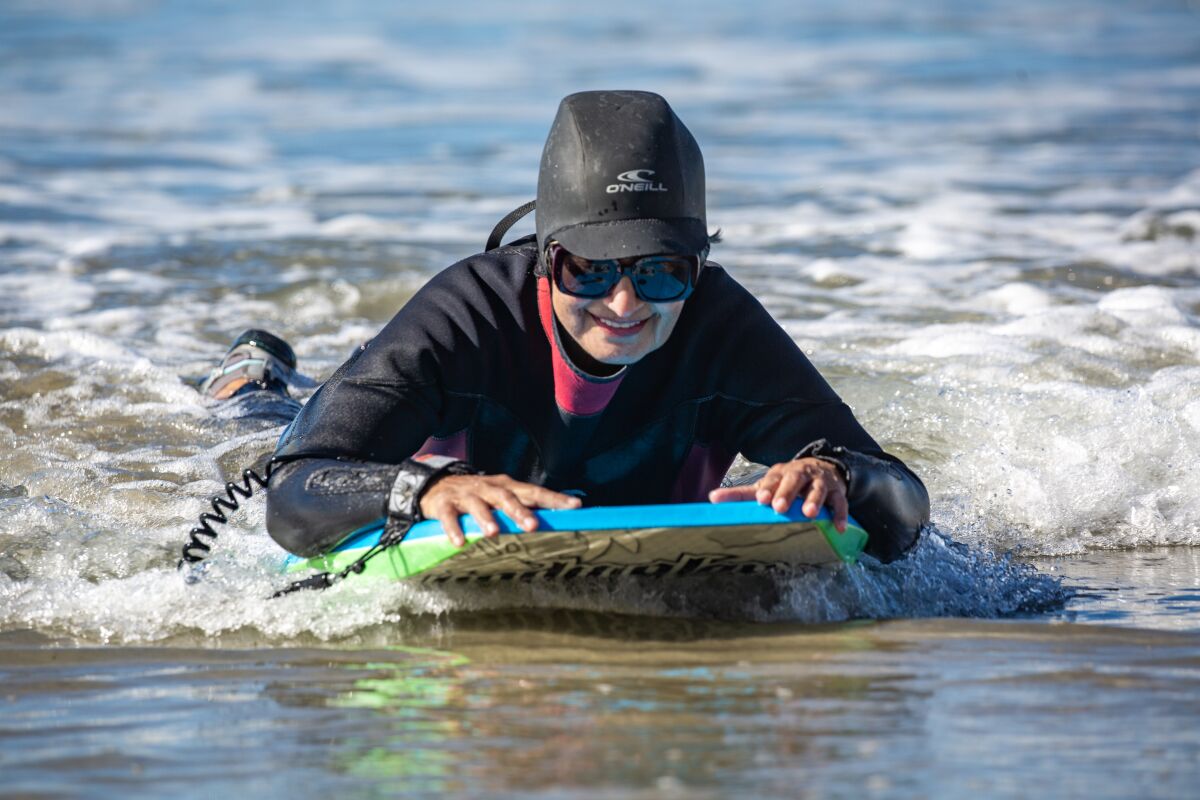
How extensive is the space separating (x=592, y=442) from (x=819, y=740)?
1.38m

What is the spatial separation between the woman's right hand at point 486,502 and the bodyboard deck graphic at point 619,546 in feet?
0.08

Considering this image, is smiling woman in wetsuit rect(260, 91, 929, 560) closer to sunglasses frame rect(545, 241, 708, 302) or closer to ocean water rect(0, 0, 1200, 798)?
sunglasses frame rect(545, 241, 708, 302)

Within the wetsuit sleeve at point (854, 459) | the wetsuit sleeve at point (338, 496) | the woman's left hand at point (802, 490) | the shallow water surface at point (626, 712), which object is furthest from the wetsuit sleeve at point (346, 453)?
the wetsuit sleeve at point (854, 459)

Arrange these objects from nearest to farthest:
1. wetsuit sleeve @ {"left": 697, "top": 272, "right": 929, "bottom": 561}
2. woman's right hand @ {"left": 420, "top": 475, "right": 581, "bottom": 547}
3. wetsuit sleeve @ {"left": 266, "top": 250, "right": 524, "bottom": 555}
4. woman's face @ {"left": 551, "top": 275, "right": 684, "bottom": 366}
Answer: woman's right hand @ {"left": 420, "top": 475, "right": 581, "bottom": 547} → wetsuit sleeve @ {"left": 266, "top": 250, "right": 524, "bottom": 555} → woman's face @ {"left": 551, "top": 275, "right": 684, "bottom": 366} → wetsuit sleeve @ {"left": 697, "top": 272, "right": 929, "bottom": 561}

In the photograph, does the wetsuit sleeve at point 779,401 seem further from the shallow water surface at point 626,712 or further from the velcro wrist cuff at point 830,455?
the shallow water surface at point 626,712

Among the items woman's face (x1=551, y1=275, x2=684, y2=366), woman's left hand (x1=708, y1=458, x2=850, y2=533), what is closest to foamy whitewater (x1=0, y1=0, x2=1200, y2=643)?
woman's left hand (x1=708, y1=458, x2=850, y2=533)

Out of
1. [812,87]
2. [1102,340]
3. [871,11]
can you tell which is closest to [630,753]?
[1102,340]

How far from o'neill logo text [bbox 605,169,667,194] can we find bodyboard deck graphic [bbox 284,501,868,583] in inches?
29.0

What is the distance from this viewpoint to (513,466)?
13.2ft

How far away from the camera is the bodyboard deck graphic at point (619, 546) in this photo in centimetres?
334

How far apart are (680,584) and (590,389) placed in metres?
0.52

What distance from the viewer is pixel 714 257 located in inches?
394

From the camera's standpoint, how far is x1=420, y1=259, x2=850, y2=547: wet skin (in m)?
3.29

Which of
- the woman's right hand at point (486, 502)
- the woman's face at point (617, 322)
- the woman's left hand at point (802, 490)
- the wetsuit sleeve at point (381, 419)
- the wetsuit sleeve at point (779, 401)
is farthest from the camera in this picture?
the wetsuit sleeve at point (779, 401)
